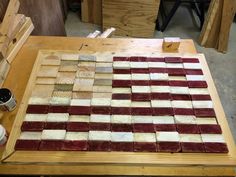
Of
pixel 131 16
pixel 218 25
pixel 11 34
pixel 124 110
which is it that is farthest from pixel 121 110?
pixel 218 25

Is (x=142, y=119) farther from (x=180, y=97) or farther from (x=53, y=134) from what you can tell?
(x=53, y=134)

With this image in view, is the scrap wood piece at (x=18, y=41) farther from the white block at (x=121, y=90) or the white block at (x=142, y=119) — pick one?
the white block at (x=142, y=119)

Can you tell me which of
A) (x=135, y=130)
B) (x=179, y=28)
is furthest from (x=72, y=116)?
(x=179, y=28)

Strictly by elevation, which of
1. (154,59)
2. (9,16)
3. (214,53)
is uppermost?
(9,16)

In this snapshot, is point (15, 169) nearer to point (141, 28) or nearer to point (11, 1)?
point (11, 1)

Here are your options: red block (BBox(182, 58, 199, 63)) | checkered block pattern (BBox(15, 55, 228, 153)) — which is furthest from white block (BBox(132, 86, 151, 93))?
red block (BBox(182, 58, 199, 63))

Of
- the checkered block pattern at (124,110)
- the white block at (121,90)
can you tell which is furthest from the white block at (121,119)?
the white block at (121,90)

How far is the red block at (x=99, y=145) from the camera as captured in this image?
727 millimetres

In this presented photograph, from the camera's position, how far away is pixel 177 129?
2.53 ft

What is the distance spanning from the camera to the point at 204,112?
820 millimetres

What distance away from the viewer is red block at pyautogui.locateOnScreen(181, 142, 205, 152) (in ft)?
2.38

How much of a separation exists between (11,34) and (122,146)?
66cm

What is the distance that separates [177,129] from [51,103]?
0.40 m

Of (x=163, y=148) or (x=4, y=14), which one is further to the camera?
(x=4, y=14)
